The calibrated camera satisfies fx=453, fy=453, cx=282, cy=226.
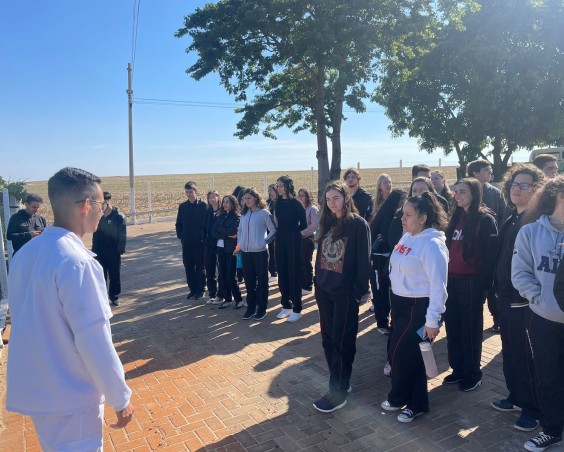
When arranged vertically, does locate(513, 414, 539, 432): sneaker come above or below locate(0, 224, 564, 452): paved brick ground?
above

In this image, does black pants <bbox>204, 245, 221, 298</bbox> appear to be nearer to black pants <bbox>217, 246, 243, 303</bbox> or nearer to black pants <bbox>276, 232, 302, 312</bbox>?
black pants <bbox>217, 246, 243, 303</bbox>

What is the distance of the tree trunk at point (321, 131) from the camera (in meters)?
17.6

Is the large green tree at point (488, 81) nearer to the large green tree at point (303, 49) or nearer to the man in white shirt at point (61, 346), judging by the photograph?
the large green tree at point (303, 49)

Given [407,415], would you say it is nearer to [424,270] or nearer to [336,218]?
[424,270]

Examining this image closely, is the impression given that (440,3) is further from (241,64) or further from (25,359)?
(25,359)

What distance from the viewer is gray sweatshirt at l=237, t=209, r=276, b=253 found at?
21.9ft

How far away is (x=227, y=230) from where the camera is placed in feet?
23.8

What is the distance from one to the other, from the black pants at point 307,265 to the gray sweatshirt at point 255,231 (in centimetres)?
164

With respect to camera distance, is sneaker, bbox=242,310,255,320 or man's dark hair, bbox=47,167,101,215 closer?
man's dark hair, bbox=47,167,101,215

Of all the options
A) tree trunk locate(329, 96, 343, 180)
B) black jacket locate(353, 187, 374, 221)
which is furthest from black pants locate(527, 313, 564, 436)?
tree trunk locate(329, 96, 343, 180)

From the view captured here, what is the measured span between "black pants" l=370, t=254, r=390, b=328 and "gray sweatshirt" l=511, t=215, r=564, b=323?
2.65 metres

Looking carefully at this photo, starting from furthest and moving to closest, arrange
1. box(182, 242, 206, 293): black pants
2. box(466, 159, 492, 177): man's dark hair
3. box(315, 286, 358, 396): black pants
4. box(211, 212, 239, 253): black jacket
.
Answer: box(182, 242, 206, 293): black pants < box(211, 212, 239, 253): black jacket < box(466, 159, 492, 177): man's dark hair < box(315, 286, 358, 396): black pants

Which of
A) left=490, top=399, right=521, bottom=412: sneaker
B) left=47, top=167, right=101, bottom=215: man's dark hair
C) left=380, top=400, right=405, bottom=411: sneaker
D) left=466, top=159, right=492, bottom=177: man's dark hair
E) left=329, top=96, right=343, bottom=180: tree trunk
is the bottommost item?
left=380, top=400, right=405, bottom=411: sneaker

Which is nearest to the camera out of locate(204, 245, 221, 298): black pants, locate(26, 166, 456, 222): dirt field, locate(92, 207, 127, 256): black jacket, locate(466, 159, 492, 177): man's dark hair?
locate(466, 159, 492, 177): man's dark hair
